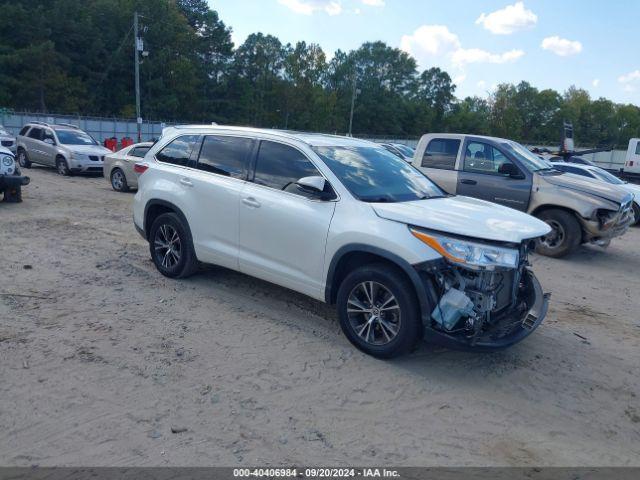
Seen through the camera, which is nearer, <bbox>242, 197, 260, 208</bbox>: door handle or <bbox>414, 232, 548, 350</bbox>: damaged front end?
<bbox>414, 232, 548, 350</bbox>: damaged front end

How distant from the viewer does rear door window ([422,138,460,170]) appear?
10484 millimetres

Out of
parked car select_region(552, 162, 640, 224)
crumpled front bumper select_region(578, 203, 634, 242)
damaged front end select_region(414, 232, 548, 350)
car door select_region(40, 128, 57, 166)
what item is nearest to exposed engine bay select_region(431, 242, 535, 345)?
damaged front end select_region(414, 232, 548, 350)

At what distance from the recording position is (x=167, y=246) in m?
6.66

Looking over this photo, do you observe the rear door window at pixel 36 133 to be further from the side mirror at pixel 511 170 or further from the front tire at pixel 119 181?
the side mirror at pixel 511 170

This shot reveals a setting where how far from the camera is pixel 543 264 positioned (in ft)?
29.8

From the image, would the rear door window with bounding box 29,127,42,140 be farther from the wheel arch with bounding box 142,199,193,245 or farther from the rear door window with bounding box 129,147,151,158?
the wheel arch with bounding box 142,199,193,245

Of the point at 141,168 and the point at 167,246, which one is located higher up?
the point at 141,168

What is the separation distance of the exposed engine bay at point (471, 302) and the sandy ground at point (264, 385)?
436mm

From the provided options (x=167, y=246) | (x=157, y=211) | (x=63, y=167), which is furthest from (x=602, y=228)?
(x=63, y=167)

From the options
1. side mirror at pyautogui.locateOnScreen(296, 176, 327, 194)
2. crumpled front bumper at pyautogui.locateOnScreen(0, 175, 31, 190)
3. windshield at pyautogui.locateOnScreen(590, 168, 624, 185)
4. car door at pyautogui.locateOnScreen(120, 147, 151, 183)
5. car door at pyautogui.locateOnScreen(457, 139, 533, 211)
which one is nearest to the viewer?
side mirror at pyautogui.locateOnScreen(296, 176, 327, 194)

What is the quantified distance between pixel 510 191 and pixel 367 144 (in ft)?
15.2

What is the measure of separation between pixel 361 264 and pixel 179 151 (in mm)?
3007

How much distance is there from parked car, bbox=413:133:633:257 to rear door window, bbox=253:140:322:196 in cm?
549

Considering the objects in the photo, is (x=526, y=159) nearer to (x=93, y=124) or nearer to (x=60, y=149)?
(x=60, y=149)
